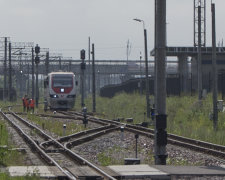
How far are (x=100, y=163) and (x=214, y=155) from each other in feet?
12.6

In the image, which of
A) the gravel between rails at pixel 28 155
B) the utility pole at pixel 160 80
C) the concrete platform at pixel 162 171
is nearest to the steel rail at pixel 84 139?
the gravel between rails at pixel 28 155

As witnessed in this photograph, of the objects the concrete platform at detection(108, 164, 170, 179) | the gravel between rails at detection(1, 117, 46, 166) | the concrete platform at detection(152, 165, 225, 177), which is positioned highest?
the concrete platform at detection(108, 164, 170, 179)

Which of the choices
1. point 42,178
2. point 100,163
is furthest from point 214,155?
point 42,178

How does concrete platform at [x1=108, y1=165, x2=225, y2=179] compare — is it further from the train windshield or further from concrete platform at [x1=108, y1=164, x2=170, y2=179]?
the train windshield

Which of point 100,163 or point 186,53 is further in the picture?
point 186,53

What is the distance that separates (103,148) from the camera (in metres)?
21.8

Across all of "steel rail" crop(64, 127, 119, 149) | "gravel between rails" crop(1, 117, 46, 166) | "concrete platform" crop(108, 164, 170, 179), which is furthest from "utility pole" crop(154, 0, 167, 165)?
"steel rail" crop(64, 127, 119, 149)

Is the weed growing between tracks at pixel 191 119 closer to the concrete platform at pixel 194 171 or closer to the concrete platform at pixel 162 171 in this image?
the concrete platform at pixel 194 171

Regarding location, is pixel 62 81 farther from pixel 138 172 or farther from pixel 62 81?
Answer: pixel 138 172

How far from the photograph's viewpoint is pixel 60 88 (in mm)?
52438

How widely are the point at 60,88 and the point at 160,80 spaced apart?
36.2 meters

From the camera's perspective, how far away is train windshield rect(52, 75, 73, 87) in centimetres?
5247

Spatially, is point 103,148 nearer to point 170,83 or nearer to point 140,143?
point 140,143

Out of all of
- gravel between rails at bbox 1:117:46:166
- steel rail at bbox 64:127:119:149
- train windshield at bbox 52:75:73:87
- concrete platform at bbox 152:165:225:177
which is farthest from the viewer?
train windshield at bbox 52:75:73:87
